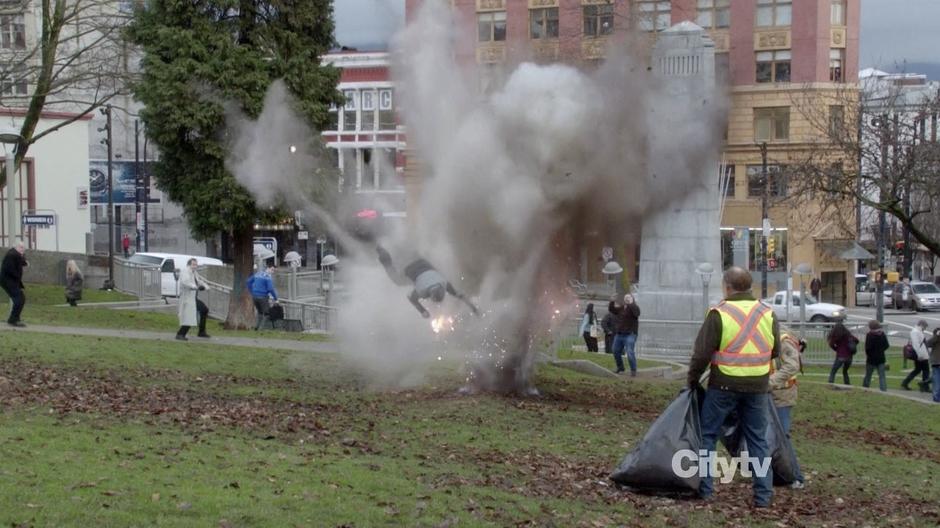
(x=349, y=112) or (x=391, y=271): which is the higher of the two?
(x=349, y=112)

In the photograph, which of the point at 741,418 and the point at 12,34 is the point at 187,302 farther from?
the point at 12,34

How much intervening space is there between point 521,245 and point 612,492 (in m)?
5.62

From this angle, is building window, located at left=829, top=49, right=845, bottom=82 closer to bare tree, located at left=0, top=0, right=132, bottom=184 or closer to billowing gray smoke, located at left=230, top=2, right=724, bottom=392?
billowing gray smoke, located at left=230, top=2, right=724, bottom=392

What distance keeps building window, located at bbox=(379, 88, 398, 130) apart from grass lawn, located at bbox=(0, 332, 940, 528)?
3.99 meters

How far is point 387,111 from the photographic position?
18.0m

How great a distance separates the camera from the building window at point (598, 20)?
18.5 meters

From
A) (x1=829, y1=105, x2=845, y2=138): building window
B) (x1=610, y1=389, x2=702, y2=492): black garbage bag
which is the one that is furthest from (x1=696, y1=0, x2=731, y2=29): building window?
(x1=610, y1=389, x2=702, y2=492): black garbage bag

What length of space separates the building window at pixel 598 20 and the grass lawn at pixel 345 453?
224 inches

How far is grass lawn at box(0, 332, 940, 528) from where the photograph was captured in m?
9.18

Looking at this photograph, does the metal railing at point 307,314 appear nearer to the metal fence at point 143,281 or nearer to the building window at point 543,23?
the metal fence at point 143,281

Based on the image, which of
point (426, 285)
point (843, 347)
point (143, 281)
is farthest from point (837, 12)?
point (426, 285)

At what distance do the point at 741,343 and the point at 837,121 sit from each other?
18.3m

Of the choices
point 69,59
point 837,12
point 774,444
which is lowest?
point 774,444

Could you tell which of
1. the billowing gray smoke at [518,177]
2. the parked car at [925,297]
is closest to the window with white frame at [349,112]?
the billowing gray smoke at [518,177]
